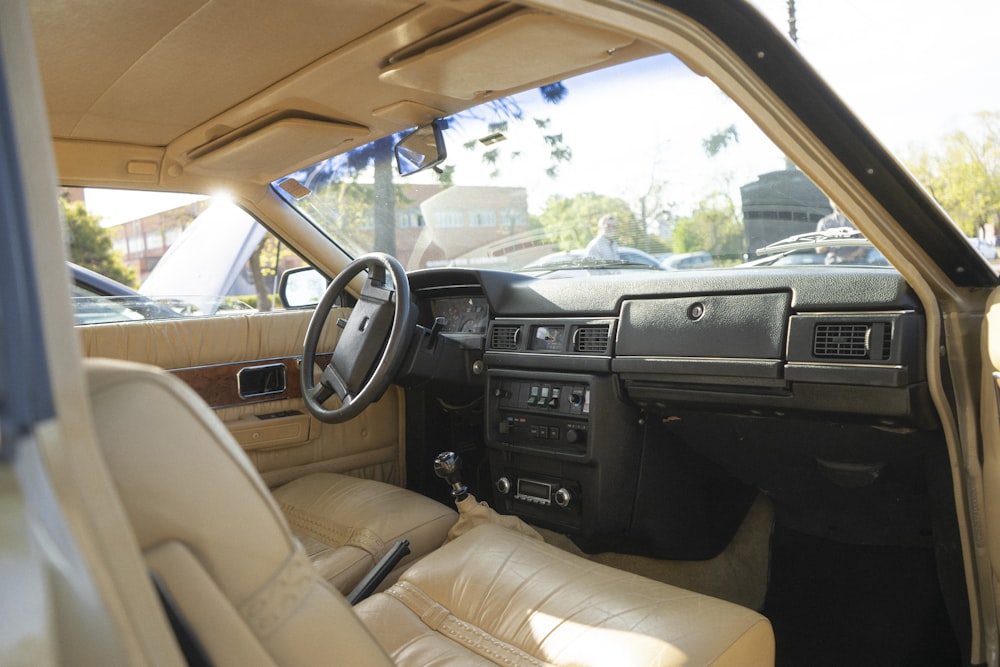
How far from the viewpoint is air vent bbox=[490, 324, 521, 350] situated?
8.79 feet

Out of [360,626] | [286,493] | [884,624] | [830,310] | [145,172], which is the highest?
[145,172]

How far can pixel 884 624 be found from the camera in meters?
2.26

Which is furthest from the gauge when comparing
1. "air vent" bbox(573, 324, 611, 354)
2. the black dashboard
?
"air vent" bbox(573, 324, 611, 354)

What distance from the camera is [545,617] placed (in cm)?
155

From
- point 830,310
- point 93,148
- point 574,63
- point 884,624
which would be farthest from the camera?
point 93,148

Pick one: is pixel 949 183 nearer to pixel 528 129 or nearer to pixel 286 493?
pixel 528 129

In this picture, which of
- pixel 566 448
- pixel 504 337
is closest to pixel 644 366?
pixel 566 448

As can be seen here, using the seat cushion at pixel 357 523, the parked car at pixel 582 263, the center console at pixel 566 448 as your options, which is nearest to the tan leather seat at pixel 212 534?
the seat cushion at pixel 357 523

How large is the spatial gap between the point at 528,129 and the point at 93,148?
1523 mm

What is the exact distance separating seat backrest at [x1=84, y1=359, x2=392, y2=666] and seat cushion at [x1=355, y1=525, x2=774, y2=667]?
31.0 inches

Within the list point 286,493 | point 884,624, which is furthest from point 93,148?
point 884,624

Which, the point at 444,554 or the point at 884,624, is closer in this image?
the point at 444,554

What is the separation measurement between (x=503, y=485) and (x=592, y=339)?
24.5 inches

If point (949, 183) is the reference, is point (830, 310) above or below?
below
